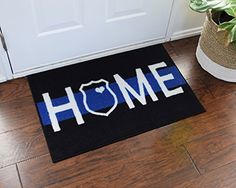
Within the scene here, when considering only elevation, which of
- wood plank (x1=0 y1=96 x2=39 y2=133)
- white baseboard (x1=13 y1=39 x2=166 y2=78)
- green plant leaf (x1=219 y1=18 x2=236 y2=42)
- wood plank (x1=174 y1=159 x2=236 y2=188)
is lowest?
A: wood plank (x1=174 y1=159 x2=236 y2=188)

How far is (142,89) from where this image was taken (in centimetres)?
160

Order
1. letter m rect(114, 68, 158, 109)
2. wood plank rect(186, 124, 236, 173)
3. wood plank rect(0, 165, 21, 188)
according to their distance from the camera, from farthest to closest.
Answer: letter m rect(114, 68, 158, 109) < wood plank rect(186, 124, 236, 173) < wood plank rect(0, 165, 21, 188)

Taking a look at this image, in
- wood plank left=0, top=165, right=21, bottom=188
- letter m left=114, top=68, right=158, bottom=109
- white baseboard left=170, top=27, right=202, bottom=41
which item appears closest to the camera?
wood plank left=0, top=165, right=21, bottom=188

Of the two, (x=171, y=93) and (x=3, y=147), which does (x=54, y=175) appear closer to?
(x=3, y=147)

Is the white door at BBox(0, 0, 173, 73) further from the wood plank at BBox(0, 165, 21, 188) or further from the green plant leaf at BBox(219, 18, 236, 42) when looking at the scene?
the wood plank at BBox(0, 165, 21, 188)

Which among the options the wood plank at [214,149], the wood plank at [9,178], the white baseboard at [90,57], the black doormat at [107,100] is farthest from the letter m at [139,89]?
the wood plank at [9,178]

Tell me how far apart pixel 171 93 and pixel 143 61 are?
0.24 meters

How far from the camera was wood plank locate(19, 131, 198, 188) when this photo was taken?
1321 millimetres

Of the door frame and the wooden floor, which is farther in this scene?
the door frame

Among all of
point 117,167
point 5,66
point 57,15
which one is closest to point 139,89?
point 117,167

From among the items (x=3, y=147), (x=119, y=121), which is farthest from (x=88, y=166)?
(x=3, y=147)

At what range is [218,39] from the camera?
4.91 feet

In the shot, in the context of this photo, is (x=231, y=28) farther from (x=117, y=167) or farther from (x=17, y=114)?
(x=17, y=114)

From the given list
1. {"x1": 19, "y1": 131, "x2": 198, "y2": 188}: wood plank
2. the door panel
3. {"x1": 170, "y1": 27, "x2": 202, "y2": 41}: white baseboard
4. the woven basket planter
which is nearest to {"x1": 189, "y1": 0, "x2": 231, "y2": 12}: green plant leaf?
the woven basket planter
